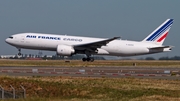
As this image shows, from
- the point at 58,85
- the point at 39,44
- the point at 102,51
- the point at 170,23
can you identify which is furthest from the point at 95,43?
the point at 58,85

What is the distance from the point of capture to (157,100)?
19906mm

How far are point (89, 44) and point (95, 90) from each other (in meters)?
36.4

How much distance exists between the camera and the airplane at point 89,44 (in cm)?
5947

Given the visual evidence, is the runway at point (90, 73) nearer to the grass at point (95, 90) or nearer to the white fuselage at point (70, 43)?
the grass at point (95, 90)

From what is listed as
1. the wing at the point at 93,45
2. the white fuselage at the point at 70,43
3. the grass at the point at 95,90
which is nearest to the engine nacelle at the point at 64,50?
the white fuselage at the point at 70,43

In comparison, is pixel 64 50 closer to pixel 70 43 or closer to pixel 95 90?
pixel 70 43

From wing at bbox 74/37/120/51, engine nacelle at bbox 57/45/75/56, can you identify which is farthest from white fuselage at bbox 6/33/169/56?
engine nacelle at bbox 57/45/75/56

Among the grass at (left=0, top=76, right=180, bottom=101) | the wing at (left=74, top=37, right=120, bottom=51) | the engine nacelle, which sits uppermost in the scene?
the wing at (left=74, top=37, right=120, bottom=51)

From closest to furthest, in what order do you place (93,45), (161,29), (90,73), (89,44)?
(90,73) < (89,44) < (93,45) < (161,29)

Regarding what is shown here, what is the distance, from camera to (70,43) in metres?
60.6

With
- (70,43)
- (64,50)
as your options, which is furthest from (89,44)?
(64,50)

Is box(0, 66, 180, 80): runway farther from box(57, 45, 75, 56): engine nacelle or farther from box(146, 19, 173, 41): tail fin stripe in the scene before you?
box(146, 19, 173, 41): tail fin stripe

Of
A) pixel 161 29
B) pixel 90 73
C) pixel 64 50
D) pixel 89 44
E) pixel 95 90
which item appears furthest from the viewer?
pixel 161 29

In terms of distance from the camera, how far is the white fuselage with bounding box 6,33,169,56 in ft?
195
